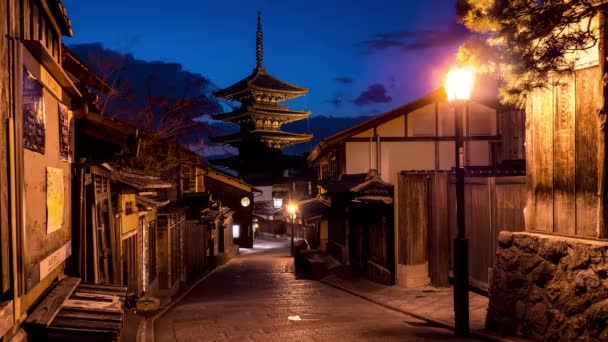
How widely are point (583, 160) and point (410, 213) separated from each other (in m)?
8.00

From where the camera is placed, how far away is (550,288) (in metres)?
8.36

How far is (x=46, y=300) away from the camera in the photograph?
21.4 feet

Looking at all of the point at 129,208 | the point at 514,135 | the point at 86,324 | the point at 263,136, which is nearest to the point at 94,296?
the point at 86,324

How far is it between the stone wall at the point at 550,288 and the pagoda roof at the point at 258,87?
41805mm

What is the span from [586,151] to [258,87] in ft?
141

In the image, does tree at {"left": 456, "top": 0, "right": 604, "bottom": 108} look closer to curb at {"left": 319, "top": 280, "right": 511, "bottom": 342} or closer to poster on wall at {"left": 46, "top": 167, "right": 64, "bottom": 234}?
curb at {"left": 319, "top": 280, "right": 511, "bottom": 342}

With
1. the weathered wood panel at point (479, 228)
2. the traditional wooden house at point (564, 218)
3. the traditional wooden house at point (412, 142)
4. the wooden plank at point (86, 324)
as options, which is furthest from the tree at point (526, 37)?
the traditional wooden house at point (412, 142)

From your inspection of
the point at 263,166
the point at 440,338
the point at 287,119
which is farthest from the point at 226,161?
the point at 440,338

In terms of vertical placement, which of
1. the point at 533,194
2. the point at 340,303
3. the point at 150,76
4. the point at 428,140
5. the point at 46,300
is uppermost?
the point at 150,76

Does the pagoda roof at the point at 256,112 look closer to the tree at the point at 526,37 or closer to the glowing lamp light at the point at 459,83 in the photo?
the glowing lamp light at the point at 459,83

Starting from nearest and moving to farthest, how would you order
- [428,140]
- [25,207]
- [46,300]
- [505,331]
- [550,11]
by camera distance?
[25,207], [46,300], [550,11], [505,331], [428,140]

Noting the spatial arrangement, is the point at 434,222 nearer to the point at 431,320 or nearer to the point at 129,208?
the point at 431,320

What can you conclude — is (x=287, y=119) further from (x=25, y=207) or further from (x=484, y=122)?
(x=25, y=207)

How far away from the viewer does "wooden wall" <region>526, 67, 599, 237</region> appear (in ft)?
26.5
